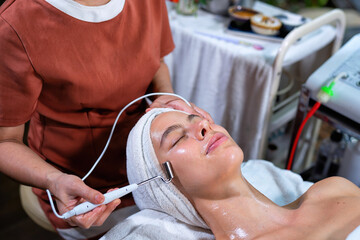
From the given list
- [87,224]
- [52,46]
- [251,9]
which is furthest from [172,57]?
[87,224]

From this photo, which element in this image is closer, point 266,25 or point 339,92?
point 339,92

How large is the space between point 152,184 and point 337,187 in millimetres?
496

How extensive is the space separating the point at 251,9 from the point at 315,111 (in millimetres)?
766

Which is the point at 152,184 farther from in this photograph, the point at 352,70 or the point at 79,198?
the point at 352,70

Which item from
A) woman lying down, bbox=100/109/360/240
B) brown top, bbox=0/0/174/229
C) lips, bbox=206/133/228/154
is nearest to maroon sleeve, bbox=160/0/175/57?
brown top, bbox=0/0/174/229

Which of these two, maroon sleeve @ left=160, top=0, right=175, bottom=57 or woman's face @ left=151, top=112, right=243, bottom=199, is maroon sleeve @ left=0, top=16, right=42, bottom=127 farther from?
maroon sleeve @ left=160, top=0, right=175, bottom=57

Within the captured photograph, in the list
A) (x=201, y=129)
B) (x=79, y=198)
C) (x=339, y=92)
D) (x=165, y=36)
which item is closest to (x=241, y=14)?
(x=165, y=36)

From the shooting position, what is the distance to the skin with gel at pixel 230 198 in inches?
36.8

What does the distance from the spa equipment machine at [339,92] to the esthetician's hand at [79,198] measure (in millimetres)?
723

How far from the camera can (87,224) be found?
855mm

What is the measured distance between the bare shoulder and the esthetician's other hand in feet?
1.14

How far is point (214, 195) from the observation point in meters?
0.96

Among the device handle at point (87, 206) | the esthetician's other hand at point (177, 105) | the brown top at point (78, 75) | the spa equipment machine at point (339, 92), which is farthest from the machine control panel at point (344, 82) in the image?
the device handle at point (87, 206)

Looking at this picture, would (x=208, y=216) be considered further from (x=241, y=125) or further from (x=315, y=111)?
(x=241, y=125)
